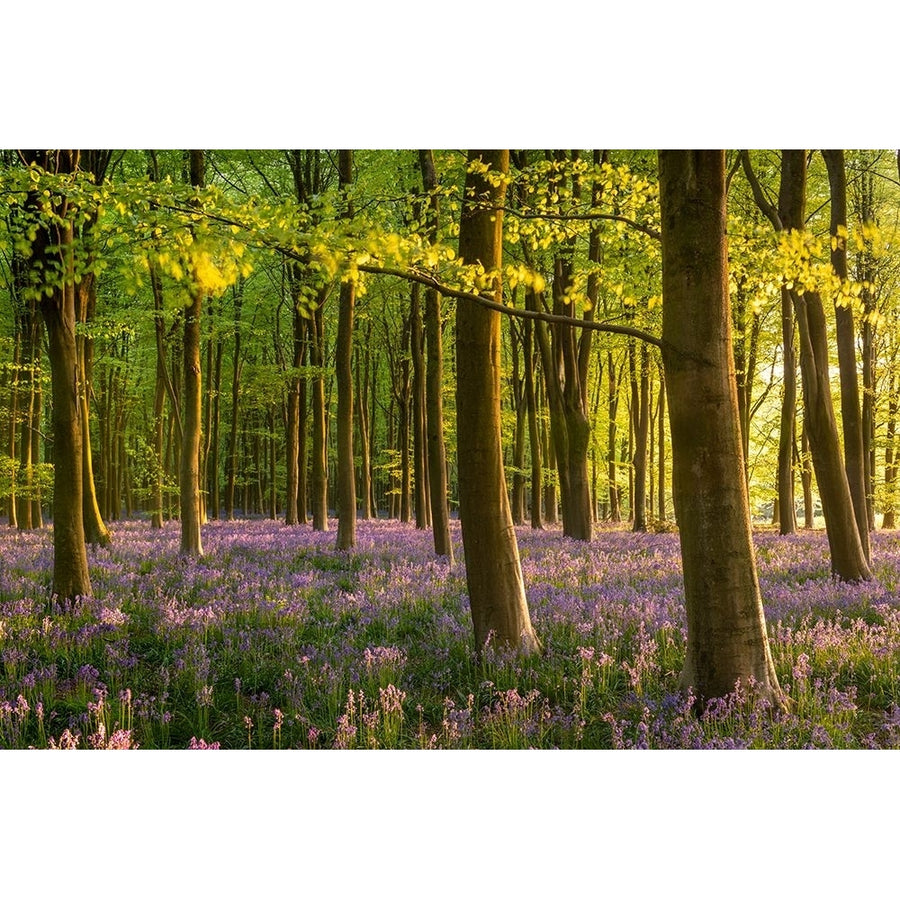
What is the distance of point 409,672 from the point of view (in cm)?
602

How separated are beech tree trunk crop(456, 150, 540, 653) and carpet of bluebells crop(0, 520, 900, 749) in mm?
393

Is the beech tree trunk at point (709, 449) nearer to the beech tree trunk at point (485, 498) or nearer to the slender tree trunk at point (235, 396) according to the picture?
the beech tree trunk at point (485, 498)

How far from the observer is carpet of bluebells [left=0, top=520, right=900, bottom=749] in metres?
4.69

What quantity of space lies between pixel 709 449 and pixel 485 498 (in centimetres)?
214

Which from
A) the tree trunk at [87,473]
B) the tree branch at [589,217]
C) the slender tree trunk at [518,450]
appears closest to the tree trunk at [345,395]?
the tree trunk at [87,473]

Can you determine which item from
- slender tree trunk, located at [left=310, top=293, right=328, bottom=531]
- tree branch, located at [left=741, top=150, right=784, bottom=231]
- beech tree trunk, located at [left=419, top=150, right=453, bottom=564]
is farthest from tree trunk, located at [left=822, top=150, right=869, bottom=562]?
slender tree trunk, located at [left=310, top=293, right=328, bottom=531]

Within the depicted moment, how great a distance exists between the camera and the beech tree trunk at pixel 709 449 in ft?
15.5

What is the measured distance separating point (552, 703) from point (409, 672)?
1.38 metres

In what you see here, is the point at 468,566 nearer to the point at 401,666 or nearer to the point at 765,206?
the point at 401,666

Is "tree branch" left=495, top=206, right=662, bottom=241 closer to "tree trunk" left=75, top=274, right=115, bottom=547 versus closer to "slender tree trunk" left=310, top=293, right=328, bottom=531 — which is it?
"tree trunk" left=75, top=274, right=115, bottom=547
